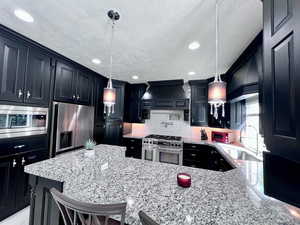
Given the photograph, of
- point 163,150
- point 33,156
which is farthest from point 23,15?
point 163,150

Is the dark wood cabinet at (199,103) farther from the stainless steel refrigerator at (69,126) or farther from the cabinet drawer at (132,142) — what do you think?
the stainless steel refrigerator at (69,126)

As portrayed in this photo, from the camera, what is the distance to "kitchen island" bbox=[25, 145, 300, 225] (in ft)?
2.26

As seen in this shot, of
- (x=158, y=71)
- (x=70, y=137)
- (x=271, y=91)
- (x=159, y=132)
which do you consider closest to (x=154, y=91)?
(x=158, y=71)

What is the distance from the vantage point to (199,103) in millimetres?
3598

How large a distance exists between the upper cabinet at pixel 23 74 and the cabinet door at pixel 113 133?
1714 millimetres

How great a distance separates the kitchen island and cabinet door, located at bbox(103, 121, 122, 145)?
2280 millimetres

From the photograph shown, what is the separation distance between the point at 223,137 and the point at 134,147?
7.85 feet

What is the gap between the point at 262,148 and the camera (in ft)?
6.98

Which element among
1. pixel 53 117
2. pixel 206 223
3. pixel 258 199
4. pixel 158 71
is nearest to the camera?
pixel 206 223

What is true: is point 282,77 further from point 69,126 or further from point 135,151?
point 135,151

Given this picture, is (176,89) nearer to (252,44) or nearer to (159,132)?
(159,132)

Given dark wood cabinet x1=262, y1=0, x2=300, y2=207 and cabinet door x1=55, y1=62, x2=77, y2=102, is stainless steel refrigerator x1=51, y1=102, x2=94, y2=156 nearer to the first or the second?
cabinet door x1=55, y1=62, x2=77, y2=102

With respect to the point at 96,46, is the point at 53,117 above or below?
below

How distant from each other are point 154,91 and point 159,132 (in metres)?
1.33
